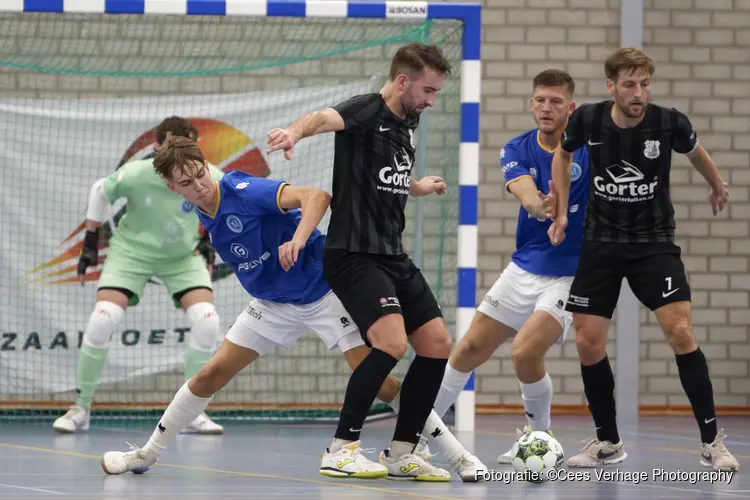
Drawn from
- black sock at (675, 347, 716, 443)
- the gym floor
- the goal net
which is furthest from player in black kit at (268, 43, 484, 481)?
the goal net

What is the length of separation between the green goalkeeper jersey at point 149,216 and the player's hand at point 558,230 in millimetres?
2894

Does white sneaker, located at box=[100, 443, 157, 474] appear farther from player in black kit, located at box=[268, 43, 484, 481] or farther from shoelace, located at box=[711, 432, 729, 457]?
shoelace, located at box=[711, 432, 729, 457]

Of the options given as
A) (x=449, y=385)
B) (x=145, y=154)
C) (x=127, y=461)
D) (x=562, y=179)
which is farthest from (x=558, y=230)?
(x=145, y=154)

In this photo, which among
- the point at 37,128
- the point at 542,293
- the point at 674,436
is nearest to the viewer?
the point at 542,293

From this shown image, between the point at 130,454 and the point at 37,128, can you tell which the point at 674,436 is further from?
the point at 37,128

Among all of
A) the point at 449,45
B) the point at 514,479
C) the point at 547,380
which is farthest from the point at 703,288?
the point at 514,479

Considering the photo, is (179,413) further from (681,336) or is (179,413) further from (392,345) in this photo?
(681,336)

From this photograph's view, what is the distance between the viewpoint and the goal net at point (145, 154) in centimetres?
932

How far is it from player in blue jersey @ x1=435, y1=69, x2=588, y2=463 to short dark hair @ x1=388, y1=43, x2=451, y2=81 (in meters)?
0.97

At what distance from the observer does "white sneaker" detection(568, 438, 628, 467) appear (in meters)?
6.40

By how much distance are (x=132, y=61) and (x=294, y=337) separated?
4.67 meters

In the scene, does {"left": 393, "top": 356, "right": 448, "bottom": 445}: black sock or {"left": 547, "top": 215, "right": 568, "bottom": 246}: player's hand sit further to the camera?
{"left": 547, "top": 215, "right": 568, "bottom": 246}: player's hand

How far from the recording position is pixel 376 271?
562 cm

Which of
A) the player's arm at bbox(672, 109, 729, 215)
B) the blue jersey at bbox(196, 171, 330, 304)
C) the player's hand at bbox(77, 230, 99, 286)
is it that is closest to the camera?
the blue jersey at bbox(196, 171, 330, 304)
